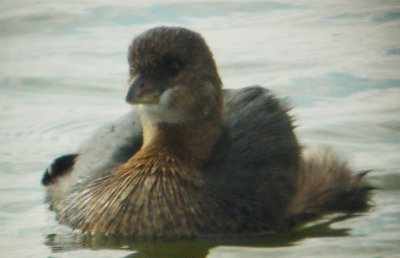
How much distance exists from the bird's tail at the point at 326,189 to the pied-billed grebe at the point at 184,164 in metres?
0.02

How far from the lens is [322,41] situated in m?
18.8

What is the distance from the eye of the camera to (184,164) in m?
11.9

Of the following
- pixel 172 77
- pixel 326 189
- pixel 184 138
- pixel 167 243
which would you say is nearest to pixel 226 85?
pixel 326 189

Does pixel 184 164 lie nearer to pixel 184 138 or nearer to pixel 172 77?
pixel 184 138

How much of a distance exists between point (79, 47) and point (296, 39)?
2917mm

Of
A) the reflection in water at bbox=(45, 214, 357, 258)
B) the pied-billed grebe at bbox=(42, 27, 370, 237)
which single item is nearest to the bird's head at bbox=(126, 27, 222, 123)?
the pied-billed grebe at bbox=(42, 27, 370, 237)

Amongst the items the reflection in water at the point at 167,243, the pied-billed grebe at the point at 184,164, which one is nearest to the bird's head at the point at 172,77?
the pied-billed grebe at the point at 184,164

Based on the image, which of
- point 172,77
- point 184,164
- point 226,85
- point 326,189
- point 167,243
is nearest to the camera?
point 167,243

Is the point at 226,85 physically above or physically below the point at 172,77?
below

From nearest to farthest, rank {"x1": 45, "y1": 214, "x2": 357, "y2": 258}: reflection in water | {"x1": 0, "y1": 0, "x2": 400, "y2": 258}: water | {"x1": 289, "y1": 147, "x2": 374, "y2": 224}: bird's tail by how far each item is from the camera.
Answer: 1. {"x1": 45, "y1": 214, "x2": 357, "y2": 258}: reflection in water
2. {"x1": 0, "y1": 0, "x2": 400, "y2": 258}: water
3. {"x1": 289, "y1": 147, "x2": 374, "y2": 224}: bird's tail

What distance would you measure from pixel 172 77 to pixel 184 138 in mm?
547

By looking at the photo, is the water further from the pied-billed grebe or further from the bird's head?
the bird's head

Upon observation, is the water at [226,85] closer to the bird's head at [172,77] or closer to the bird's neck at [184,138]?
the bird's neck at [184,138]

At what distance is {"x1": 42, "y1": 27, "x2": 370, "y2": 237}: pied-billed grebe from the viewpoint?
11.6 metres
